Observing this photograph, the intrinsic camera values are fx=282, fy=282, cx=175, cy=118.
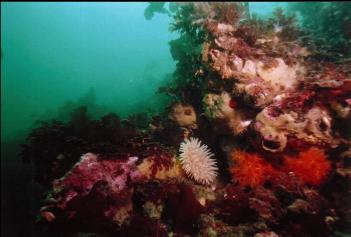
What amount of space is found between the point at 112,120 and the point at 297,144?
369cm

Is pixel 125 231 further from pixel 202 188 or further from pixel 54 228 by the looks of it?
pixel 202 188

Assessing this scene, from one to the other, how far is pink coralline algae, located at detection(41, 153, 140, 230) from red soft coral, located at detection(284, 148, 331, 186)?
9.35ft

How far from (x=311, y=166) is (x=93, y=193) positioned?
3605mm

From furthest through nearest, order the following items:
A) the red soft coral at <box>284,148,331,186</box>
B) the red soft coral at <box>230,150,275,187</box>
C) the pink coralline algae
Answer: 1. the red soft coral at <box>230,150,275,187</box>
2. the red soft coral at <box>284,148,331,186</box>
3. the pink coralline algae

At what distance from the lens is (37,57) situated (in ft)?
518

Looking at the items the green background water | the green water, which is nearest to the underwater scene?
the green background water

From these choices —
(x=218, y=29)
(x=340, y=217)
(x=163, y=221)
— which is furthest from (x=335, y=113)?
(x=163, y=221)

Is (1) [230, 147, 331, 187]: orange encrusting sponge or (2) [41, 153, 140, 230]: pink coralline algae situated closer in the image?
(2) [41, 153, 140, 230]: pink coralline algae

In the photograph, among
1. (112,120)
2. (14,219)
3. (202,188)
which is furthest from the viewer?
(14,219)

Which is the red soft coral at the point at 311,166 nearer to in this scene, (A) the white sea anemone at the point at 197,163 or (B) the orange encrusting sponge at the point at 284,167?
(B) the orange encrusting sponge at the point at 284,167

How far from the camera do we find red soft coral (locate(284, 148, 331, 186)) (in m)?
4.70

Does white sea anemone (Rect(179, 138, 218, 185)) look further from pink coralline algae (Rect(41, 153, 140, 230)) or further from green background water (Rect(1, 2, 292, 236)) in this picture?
green background water (Rect(1, 2, 292, 236))

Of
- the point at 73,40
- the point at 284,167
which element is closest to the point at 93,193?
the point at 284,167

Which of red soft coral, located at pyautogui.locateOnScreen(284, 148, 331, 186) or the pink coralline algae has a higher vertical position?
red soft coral, located at pyautogui.locateOnScreen(284, 148, 331, 186)
